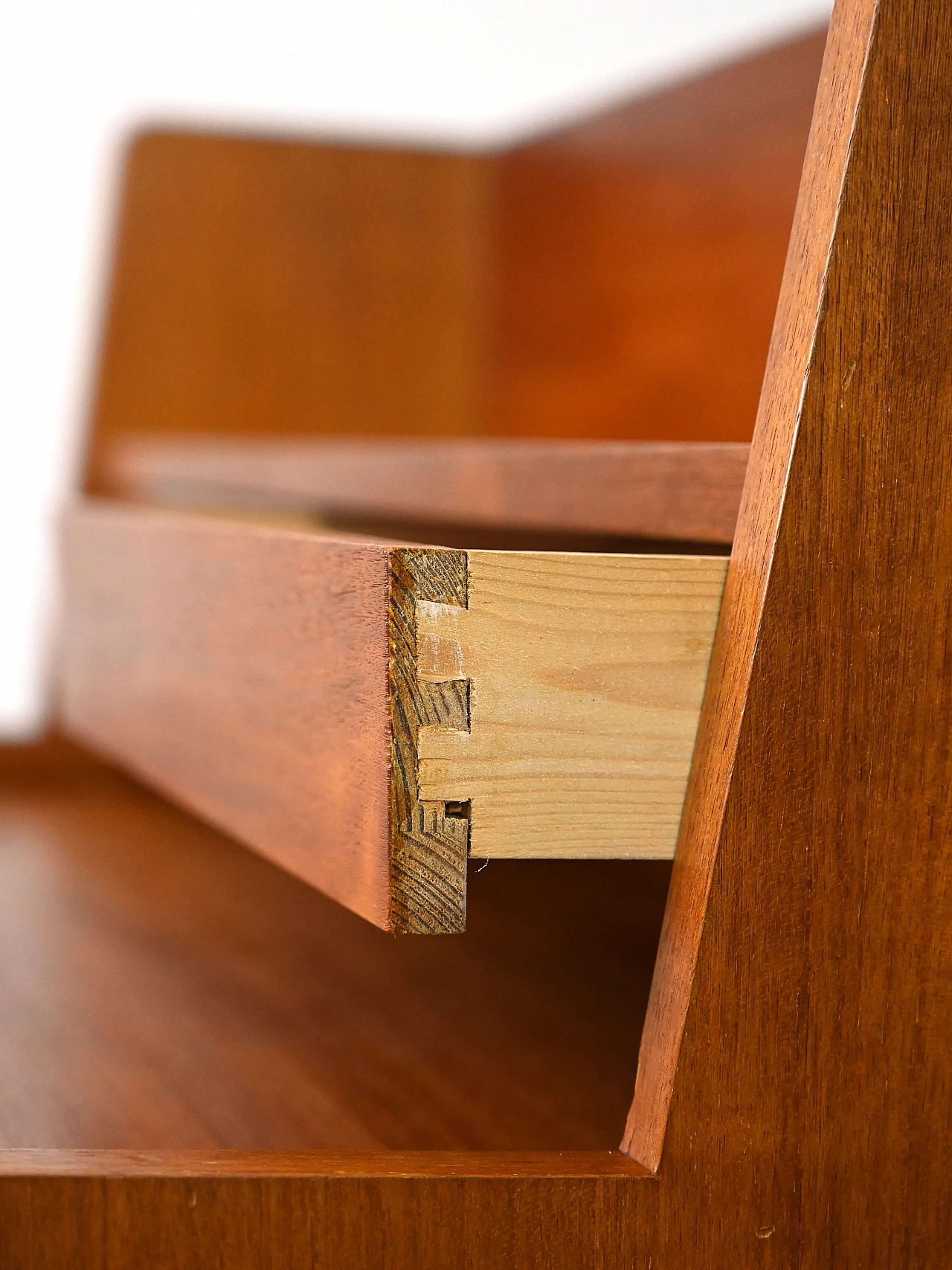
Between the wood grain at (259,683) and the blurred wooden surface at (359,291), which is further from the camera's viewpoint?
the blurred wooden surface at (359,291)

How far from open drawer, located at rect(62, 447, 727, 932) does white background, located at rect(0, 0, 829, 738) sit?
110 cm

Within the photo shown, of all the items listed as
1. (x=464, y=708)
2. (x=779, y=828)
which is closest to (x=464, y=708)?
(x=464, y=708)

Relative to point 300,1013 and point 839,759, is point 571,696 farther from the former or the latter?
point 300,1013

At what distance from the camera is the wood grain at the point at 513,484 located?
63cm

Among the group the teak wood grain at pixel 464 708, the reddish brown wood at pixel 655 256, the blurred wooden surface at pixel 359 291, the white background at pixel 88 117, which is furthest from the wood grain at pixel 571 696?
the white background at pixel 88 117

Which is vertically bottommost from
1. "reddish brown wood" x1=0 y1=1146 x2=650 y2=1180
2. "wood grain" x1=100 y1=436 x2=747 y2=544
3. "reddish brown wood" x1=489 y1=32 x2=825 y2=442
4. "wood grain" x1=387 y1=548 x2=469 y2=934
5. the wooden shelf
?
the wooden shelf

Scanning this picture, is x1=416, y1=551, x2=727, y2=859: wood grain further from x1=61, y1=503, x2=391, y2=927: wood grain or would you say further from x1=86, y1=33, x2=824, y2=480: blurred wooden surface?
x1=86, y1=33, x2=824, y2=480: blurred wooden surface

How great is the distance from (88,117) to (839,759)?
4.61 feet

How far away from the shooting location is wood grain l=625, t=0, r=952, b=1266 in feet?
1.79

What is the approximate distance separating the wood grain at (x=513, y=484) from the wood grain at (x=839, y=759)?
0.20ft

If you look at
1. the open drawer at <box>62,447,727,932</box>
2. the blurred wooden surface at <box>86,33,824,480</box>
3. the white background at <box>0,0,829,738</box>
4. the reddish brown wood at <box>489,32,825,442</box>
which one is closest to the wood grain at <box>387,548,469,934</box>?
the open drawer at <box>62,447,727,932</box>

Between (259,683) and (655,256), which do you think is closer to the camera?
(259,683)

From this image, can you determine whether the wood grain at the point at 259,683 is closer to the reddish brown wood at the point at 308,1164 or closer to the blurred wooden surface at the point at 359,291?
the reddish brown wood at the point at 308,1164

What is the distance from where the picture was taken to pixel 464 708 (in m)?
0.54
